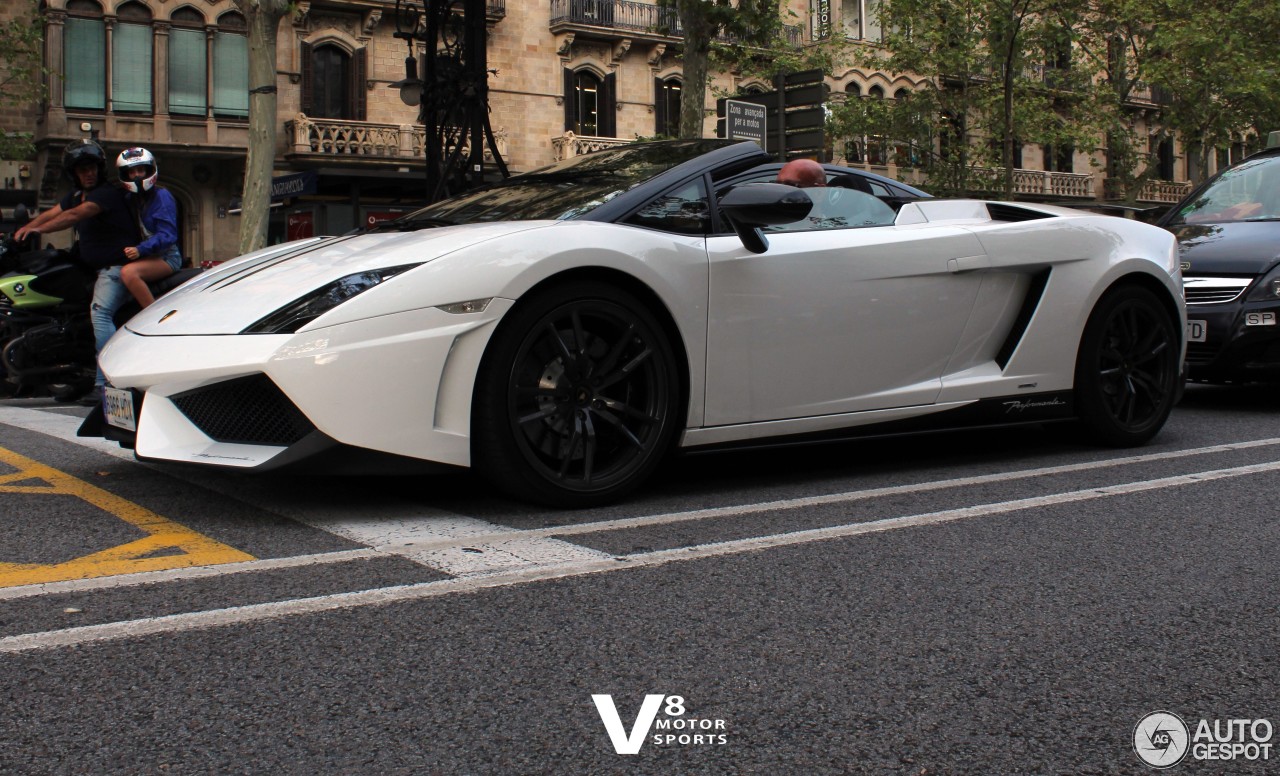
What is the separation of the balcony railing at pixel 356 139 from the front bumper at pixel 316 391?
2369 cm

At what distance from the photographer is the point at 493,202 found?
476cm

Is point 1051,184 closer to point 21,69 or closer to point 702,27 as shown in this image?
point 702,27

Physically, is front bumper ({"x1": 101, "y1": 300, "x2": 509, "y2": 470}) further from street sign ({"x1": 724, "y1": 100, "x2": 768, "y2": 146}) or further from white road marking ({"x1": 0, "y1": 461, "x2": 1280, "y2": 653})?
street sign ({"x1": 724, "y1": 100, "x2": 768, "y2": 146})

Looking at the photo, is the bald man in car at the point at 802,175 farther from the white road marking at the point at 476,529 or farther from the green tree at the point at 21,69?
the green tree at the point at 21,69

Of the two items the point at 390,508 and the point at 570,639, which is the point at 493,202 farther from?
the point at 570,639

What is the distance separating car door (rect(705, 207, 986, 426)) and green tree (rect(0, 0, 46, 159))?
21.8 m

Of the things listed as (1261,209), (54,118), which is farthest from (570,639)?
(54,118)

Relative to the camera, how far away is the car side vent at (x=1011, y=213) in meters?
5.31

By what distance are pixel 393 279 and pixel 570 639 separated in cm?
148

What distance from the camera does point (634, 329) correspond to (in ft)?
13.4

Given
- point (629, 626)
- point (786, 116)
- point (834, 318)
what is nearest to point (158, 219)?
point (834, 318)

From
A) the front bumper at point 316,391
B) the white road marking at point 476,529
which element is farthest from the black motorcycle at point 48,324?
the front bumper at point 316,391

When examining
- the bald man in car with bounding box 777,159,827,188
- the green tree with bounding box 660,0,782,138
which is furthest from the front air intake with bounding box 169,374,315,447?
the green tree with bounding box 660,0,782,138

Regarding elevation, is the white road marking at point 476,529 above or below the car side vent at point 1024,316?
below
